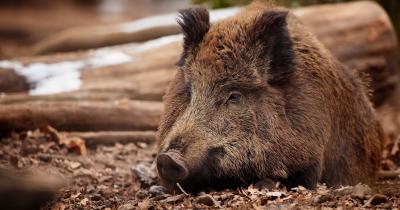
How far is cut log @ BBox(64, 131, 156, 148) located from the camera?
8797 millimetres

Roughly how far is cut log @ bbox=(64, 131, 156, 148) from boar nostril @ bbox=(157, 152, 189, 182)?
3443 millimetres

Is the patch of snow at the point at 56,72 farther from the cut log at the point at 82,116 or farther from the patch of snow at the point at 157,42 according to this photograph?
the cut log at the point at 82,116

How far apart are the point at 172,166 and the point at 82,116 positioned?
366 cm

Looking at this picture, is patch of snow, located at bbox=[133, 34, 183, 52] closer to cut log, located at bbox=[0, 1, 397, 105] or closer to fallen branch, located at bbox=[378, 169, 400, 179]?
cut log, located at bbox=[0, 1, 397, 105]

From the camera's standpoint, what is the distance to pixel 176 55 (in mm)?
10172

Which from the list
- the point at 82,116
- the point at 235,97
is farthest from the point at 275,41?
the point at 82,116

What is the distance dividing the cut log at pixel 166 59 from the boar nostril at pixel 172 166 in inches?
162

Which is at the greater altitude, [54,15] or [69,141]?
[54,15]

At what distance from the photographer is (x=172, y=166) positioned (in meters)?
5.47

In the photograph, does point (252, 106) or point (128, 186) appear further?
point (128, 186)

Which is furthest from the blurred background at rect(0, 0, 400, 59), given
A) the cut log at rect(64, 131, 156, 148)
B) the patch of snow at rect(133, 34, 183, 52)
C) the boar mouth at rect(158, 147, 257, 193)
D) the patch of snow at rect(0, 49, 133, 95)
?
the boar mouth at rect(158, 147, 257, 193)

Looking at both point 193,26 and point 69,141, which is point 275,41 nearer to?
point 193,26

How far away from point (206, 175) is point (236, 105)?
2.51 feet

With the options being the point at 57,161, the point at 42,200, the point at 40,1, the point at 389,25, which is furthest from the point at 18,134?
the point at 40,1
